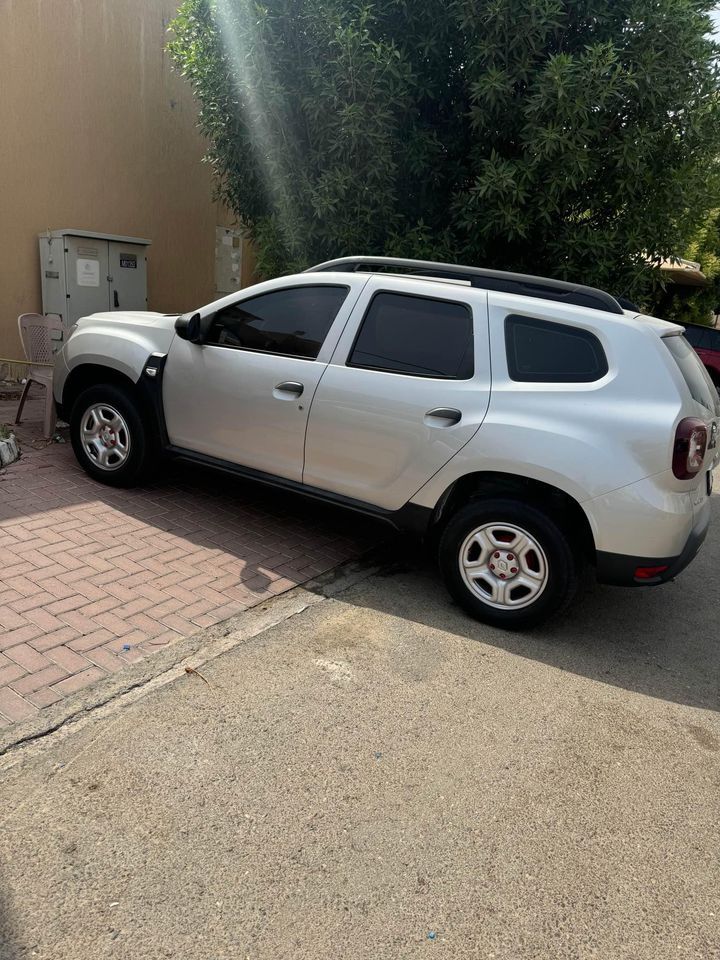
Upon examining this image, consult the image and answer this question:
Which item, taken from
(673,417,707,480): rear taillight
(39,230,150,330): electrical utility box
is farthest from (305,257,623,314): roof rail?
(39,230,150,330): electrical utility box

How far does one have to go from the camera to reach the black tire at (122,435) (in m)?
5.03

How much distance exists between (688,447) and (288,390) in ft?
7.43

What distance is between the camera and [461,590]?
155 inches

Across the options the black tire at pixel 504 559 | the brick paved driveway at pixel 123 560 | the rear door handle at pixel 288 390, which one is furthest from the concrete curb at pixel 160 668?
the rear door handle at pixel 288 390

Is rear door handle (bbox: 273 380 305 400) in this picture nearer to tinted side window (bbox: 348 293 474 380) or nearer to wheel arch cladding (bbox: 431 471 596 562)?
tinted side window (bbox: 348 293 474 380)

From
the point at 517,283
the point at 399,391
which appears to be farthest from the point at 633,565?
the point at 517,283

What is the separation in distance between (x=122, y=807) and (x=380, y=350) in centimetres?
272

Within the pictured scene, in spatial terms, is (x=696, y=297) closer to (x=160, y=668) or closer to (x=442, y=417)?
(x=442, y=417)

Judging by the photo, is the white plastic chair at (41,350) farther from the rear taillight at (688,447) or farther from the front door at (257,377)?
the rear taillight at (688,447)

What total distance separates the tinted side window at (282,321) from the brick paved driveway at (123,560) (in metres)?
0.94

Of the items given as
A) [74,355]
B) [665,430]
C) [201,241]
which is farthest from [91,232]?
[665,430]

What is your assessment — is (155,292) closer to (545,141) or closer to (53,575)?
(545,141)

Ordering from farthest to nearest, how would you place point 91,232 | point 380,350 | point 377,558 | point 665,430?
point 91,232 → point 377,558 → point 380,350 → point 665,430

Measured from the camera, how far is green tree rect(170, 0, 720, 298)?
5.50 meters
